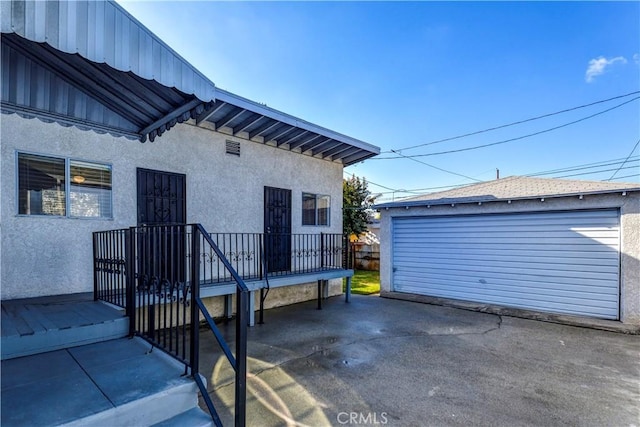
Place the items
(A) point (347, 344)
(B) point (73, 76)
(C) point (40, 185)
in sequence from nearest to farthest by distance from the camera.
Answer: (B) point (73, 76) < (C) point (40, 185) < (A) point (347, 344)

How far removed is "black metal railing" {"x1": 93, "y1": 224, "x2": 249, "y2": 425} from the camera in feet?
6.92

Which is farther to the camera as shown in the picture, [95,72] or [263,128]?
[263,128]

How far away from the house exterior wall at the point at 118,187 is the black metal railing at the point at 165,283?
620mm

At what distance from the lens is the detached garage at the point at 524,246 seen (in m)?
6.25

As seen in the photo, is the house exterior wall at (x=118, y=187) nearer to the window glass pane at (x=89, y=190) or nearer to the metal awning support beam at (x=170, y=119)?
the window glass pane at (x=89, y=190)

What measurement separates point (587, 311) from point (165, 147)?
30.9 ft

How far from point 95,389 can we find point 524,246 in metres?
8.45

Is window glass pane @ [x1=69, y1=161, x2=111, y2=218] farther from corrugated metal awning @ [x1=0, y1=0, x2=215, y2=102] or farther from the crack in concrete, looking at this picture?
the crack in concrete

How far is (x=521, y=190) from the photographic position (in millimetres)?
7773

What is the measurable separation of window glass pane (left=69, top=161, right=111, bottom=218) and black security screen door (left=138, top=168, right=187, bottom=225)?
49 centimetres

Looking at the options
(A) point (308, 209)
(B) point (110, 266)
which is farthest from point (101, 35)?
(A) point (308, 209)

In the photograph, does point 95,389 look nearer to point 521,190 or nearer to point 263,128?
point 263,128

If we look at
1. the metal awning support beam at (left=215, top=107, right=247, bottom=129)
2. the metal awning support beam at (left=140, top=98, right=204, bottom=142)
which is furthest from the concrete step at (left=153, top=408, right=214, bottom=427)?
the metal awning support beam at (left=215, top=107, right=247, bottom=129)

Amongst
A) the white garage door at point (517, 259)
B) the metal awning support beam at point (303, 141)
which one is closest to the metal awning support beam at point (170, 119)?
the metal awning support beam at point (303, 141)
